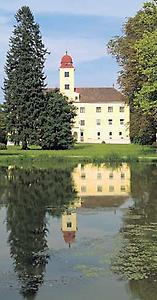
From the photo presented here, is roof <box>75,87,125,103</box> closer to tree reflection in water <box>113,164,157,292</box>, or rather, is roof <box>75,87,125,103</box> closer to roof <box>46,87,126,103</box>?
roof <box>46,87,126,103</box>

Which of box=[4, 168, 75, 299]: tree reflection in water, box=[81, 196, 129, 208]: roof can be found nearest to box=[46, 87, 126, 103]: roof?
box=[4, 168, 75, 299]: tree reflection in water

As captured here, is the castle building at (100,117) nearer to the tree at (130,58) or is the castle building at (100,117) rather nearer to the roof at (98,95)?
the roof at (98,95)

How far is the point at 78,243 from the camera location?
12453 millimetres

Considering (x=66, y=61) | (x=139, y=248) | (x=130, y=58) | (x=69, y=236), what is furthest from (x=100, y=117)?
(x=139, y=248)

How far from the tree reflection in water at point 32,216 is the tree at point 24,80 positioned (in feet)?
104

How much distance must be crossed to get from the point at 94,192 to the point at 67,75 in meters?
92.0

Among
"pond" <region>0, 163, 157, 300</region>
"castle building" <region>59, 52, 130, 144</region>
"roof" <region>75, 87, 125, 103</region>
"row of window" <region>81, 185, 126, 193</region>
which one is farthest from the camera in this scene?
"roof" <region>75, 87, 125, 103</region>

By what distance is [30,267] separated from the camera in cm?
1025

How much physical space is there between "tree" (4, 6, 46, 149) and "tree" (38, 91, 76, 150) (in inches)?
42.7

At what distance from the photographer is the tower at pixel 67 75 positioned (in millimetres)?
113875

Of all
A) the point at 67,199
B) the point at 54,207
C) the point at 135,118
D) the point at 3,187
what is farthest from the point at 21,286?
the point at 135,118

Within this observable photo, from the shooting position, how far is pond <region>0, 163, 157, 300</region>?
8852 millimetres

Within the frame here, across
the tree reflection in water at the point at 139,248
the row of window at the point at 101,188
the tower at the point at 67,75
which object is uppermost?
the tower at the point at 67,75

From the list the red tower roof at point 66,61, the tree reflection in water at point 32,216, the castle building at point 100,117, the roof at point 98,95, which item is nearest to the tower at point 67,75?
the red tower roof at point 66,61
